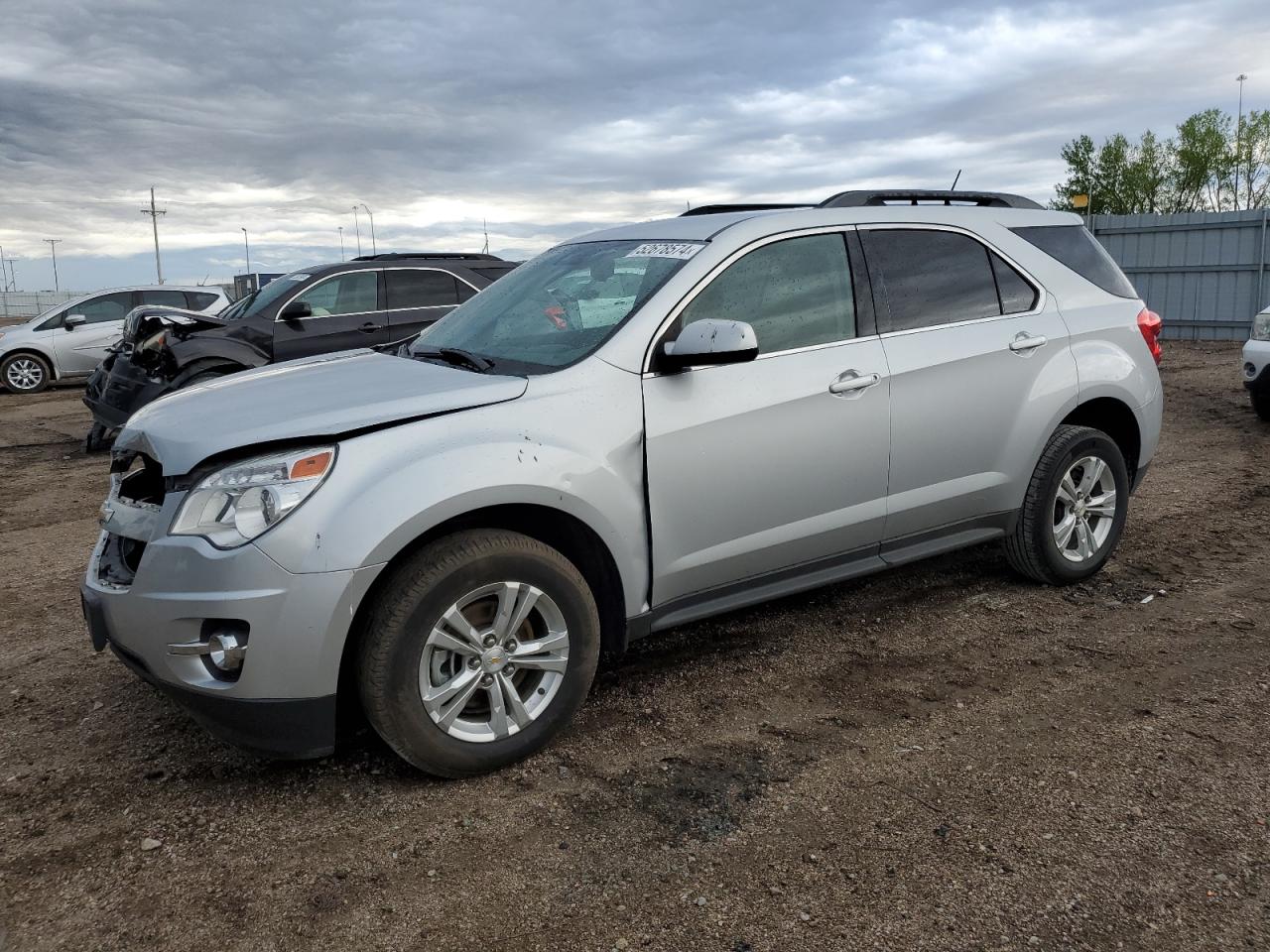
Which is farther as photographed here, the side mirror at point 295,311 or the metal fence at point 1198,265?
the metal fence at point 1198,265

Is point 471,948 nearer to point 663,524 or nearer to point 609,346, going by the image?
point 663,524

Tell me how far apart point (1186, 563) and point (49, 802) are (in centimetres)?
523

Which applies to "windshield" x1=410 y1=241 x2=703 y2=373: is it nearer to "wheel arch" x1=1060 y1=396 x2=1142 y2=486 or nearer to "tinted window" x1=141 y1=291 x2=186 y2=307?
"wheel arch" x1=1060 y1=396 x2=1142 y2=486

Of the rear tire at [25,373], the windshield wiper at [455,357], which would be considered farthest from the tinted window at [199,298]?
the windshield wiper at [455,357]

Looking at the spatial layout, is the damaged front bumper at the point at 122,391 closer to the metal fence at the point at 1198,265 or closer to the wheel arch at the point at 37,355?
the wheel arch at the point at 37,355

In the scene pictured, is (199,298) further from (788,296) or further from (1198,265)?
(1198,265)

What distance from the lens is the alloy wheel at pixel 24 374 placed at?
16.0m

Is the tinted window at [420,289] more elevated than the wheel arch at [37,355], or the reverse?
the tinted window at [420,289]

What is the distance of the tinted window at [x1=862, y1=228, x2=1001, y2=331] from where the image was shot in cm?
417

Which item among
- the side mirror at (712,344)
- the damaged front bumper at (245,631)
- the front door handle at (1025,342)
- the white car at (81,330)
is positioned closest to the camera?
the damaged front bumper at (245,631)

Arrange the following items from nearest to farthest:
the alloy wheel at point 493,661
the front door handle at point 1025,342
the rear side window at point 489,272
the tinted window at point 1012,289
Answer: the alloy wheel at point 493,661 → the front door handle at point 1025,342 → the tinted window at point 1012,289 → the rear side window at point 489,272

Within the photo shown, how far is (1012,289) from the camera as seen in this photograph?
455cm

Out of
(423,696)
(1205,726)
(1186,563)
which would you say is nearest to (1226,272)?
(1186,563)

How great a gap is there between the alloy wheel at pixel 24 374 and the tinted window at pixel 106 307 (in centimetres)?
101
